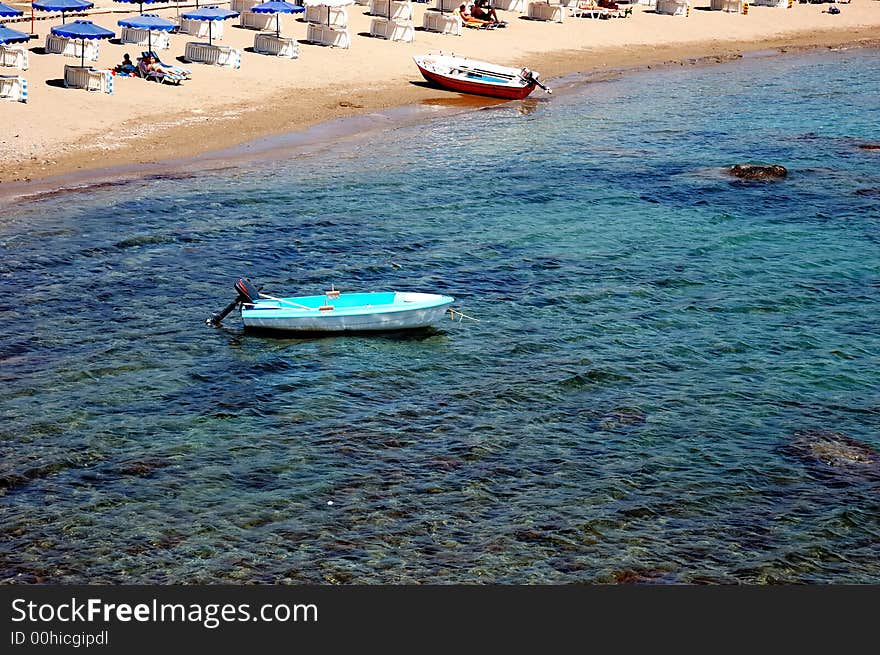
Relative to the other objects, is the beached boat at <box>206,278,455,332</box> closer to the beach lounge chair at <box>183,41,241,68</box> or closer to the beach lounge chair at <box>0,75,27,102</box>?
the beach lounge chair at <box>0,75,27,102</box>

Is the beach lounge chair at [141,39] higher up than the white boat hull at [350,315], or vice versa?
the beach lounge chair at [141,39]

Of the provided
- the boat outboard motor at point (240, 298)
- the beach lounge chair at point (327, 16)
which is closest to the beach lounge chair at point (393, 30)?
the beach lounge chair at point (327, 16)

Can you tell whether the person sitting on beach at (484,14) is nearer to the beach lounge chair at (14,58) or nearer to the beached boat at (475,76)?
the beached boat at (475,76)

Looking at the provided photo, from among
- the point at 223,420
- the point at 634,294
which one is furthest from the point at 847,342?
the point at 223,420

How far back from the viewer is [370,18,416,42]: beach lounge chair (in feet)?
212

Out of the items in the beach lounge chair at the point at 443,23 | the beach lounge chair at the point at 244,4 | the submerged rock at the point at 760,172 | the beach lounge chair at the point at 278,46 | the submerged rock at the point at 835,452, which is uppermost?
the beach lounge chair at the point at 244,4

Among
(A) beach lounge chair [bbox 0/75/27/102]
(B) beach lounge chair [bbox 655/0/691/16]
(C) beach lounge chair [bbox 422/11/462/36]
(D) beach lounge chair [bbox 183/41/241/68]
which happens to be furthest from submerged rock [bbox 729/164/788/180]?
(B) beach lounge chair [bbox 655/0/691/16]

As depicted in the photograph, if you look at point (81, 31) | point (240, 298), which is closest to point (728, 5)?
point (81, 31)

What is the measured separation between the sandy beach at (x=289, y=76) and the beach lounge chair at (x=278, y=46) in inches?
22.4

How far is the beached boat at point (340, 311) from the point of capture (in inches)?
1112

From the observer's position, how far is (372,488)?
21.1 meters

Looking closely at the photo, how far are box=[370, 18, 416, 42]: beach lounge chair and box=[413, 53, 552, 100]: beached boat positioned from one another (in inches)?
270

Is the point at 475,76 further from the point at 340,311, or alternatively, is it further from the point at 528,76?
the point at 340,311

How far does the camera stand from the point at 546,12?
73.6m
